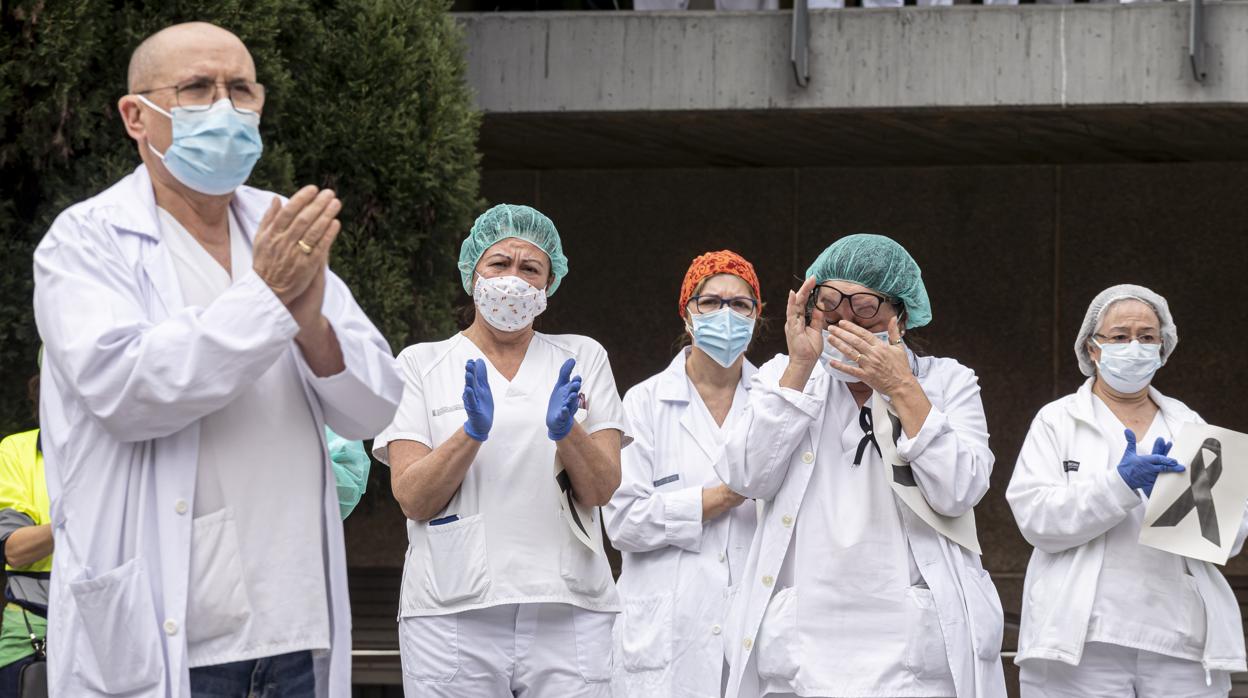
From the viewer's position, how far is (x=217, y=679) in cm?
295

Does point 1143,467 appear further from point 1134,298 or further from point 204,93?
point 204,93

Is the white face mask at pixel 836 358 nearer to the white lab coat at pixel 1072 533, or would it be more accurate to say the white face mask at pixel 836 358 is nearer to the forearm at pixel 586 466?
the forearm at pixel 586 466

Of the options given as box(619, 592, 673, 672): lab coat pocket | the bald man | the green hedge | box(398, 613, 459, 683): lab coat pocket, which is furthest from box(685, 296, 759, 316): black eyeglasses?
the bald man

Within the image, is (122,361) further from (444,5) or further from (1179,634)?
(444,5)

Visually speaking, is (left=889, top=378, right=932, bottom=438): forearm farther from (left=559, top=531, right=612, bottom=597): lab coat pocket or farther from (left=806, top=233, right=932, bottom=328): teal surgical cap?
(left=559, top=531, right=612, bottom=597): lab coat pocket

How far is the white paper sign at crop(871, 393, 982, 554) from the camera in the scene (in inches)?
167

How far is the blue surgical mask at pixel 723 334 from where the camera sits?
574 centimetres

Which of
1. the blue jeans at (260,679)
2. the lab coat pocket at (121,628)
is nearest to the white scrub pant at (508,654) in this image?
the blue jeans at (260,679)

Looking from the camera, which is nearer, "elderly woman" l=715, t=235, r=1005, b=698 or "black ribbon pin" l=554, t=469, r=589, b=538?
"elderly woman" l=715, t=235, r=1005, b=698

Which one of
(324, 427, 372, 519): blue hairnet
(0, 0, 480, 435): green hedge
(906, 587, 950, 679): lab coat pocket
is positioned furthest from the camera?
(0, 0, 480, 435): green hedge

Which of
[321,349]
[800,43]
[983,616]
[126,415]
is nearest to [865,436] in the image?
[983,616]

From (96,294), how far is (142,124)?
A: 15.3 inches

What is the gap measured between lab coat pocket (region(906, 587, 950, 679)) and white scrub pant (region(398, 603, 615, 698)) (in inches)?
33.0

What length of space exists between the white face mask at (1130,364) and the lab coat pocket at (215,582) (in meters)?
3.37
